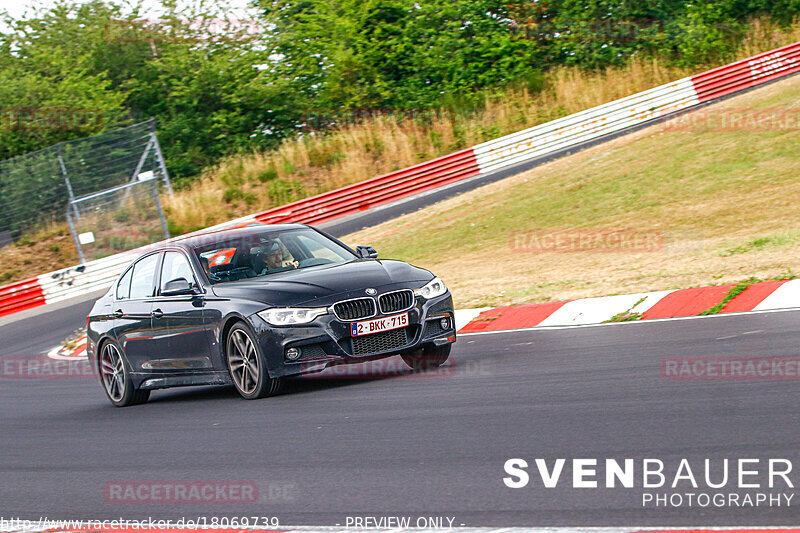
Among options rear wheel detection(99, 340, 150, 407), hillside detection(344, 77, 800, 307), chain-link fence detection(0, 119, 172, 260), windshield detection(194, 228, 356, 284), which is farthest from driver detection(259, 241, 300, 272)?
chain-link fence detection(0, 119, 172, 260)

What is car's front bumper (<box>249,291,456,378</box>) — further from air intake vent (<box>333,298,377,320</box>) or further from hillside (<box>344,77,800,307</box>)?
hillside (<box>344,77,800,307</box>)

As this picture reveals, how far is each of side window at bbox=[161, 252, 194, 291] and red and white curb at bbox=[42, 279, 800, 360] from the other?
12.0ft

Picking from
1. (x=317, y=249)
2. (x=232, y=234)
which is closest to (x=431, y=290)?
(x=317, y=249)

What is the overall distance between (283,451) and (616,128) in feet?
85.5

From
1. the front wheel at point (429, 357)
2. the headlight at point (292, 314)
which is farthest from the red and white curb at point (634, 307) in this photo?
the headlight at point (292, 314)

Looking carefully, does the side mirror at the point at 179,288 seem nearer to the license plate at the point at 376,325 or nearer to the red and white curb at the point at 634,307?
the license plate at the point at 376,325

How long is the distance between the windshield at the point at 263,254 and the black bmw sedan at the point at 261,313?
0.5 inches

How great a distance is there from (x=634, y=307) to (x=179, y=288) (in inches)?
185

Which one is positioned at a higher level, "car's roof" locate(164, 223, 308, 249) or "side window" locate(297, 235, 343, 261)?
"car's roof" locate(164, 223, 308, 249)

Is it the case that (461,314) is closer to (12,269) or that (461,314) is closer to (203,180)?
(12,269)

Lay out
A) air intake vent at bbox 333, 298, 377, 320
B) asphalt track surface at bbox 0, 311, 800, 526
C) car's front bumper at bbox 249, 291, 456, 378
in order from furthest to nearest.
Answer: air intake vent at bbox 333, 298, 377, 320, car's front bumper at bbox 249, 291, 456, 378, asphalt track surface at bbox 0, 311, 800, 526

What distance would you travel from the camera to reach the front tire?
28.1 feet

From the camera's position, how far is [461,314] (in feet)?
41.9

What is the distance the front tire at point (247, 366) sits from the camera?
28.1ft
